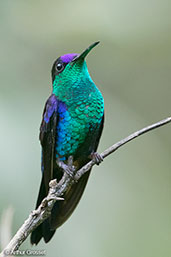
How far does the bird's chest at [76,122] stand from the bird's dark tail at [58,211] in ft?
0.75

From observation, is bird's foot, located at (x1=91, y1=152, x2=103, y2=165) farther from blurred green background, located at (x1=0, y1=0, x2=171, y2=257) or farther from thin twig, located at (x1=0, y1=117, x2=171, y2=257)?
thin twig, located at (x1=0, y1=117, x2=171, y2=257)

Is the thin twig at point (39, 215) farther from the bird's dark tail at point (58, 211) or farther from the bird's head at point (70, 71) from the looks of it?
the bird's head at point (70, 71)

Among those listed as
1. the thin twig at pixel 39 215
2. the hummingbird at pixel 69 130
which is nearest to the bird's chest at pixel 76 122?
the hummingbird at pixel 69 130

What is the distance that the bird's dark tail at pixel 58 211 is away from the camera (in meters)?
2.67

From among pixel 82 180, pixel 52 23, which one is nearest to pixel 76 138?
pixel 82 180

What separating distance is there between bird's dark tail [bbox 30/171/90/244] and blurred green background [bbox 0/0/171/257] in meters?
0.04

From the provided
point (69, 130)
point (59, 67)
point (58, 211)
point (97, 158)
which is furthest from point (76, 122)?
point (58, 211)

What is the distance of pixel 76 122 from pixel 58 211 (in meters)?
0.59

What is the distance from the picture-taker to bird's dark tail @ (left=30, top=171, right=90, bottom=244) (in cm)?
267

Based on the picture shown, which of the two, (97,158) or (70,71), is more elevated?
(70,71)

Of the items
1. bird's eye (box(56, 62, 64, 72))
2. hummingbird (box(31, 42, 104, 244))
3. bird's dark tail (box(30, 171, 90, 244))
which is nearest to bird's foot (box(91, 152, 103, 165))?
hummingbird (box(31, 42, 104, 244))

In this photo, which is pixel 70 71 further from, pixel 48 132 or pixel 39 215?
pixel 39 215

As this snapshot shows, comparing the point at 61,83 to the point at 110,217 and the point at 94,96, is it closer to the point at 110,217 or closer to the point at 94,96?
the point at 94,96

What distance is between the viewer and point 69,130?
2.83 meters
